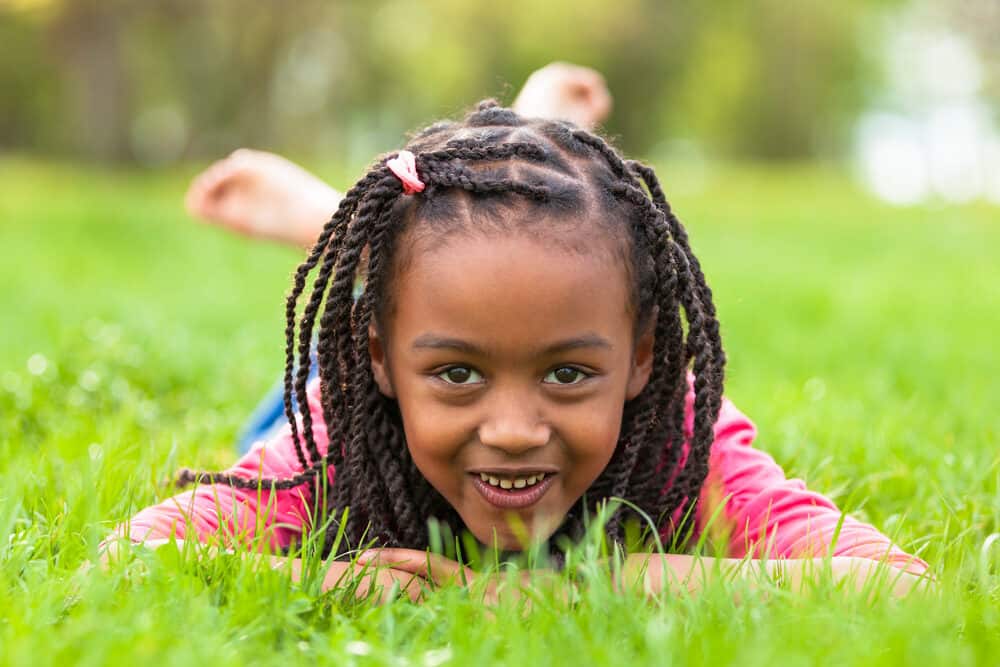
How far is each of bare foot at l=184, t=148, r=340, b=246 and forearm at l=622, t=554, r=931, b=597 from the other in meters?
2.56

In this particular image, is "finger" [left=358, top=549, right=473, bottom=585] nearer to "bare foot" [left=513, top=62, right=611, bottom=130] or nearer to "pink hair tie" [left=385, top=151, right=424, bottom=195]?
"pink hair tie" [left=385, top=151, right=424, bottom=195]

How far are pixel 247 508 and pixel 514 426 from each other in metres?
0.84

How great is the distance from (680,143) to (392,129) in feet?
37.9

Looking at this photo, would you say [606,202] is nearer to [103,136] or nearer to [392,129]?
[103,136]

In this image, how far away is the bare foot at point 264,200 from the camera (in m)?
4.68

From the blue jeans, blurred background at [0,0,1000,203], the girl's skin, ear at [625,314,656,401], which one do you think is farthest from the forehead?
blurred background at [0,0,1000,203]

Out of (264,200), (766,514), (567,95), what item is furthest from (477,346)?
(567,95)

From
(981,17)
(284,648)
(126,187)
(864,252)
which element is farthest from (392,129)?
(284,648)

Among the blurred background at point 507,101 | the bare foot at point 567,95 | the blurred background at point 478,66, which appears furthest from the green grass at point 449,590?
the blurred background at point 478,66

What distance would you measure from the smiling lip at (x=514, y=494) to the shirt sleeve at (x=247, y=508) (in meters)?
0.45

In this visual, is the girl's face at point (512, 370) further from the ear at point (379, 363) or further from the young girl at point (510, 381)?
the ear at point (379, 363)

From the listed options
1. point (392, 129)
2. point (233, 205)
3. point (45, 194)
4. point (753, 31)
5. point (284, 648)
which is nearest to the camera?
point (284, 648)

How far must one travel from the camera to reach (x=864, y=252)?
1128 cm

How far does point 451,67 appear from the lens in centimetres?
3170
